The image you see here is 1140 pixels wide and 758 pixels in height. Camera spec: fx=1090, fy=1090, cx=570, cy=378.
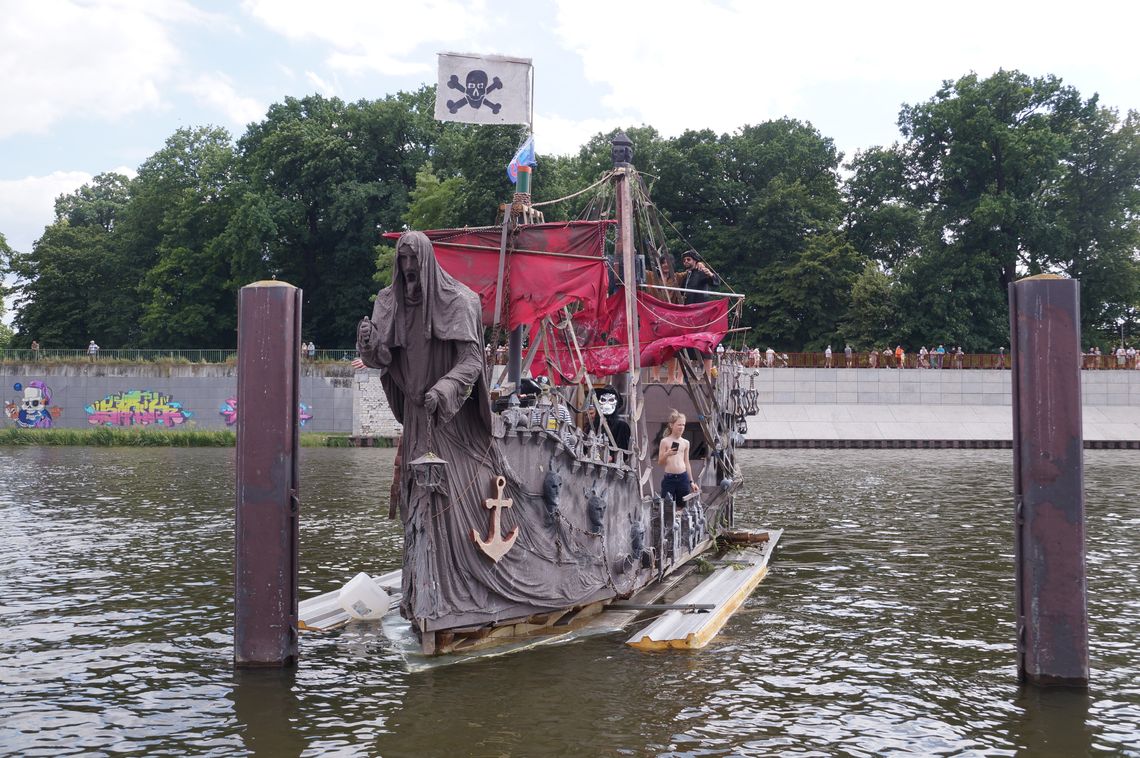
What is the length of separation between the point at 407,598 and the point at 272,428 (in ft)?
7.46

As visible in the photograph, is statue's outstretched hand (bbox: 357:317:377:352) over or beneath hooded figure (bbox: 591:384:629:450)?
over

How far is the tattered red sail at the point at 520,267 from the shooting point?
53.2 feet

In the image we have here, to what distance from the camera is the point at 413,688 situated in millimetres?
10953

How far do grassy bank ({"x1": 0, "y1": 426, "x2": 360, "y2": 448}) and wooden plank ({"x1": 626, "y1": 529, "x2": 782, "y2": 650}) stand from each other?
36.1 m

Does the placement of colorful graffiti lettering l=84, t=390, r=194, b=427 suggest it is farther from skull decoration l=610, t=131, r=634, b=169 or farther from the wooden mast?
skull decoration l=610, t=131, r=634, b=169

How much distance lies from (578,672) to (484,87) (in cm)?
858

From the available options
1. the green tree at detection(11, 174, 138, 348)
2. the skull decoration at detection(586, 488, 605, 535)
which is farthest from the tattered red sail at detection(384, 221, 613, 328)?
the green tree at detection(11, 174, 138, 348)

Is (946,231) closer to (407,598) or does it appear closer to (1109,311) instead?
(1109,311)

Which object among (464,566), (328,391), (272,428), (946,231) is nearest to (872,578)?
(464,566)

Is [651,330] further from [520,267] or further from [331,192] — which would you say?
[331,192]

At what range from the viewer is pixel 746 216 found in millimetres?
68250

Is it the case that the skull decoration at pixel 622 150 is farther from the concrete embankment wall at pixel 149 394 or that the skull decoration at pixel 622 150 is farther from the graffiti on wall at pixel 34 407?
the graffiti on wall at pixel 34 407

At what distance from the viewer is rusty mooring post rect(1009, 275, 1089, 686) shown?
33.5 ft

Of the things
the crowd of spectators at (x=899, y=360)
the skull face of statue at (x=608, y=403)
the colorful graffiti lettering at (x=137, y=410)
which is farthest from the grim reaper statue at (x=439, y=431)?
the colorful graffiti lettering at (x=137, y=410)
